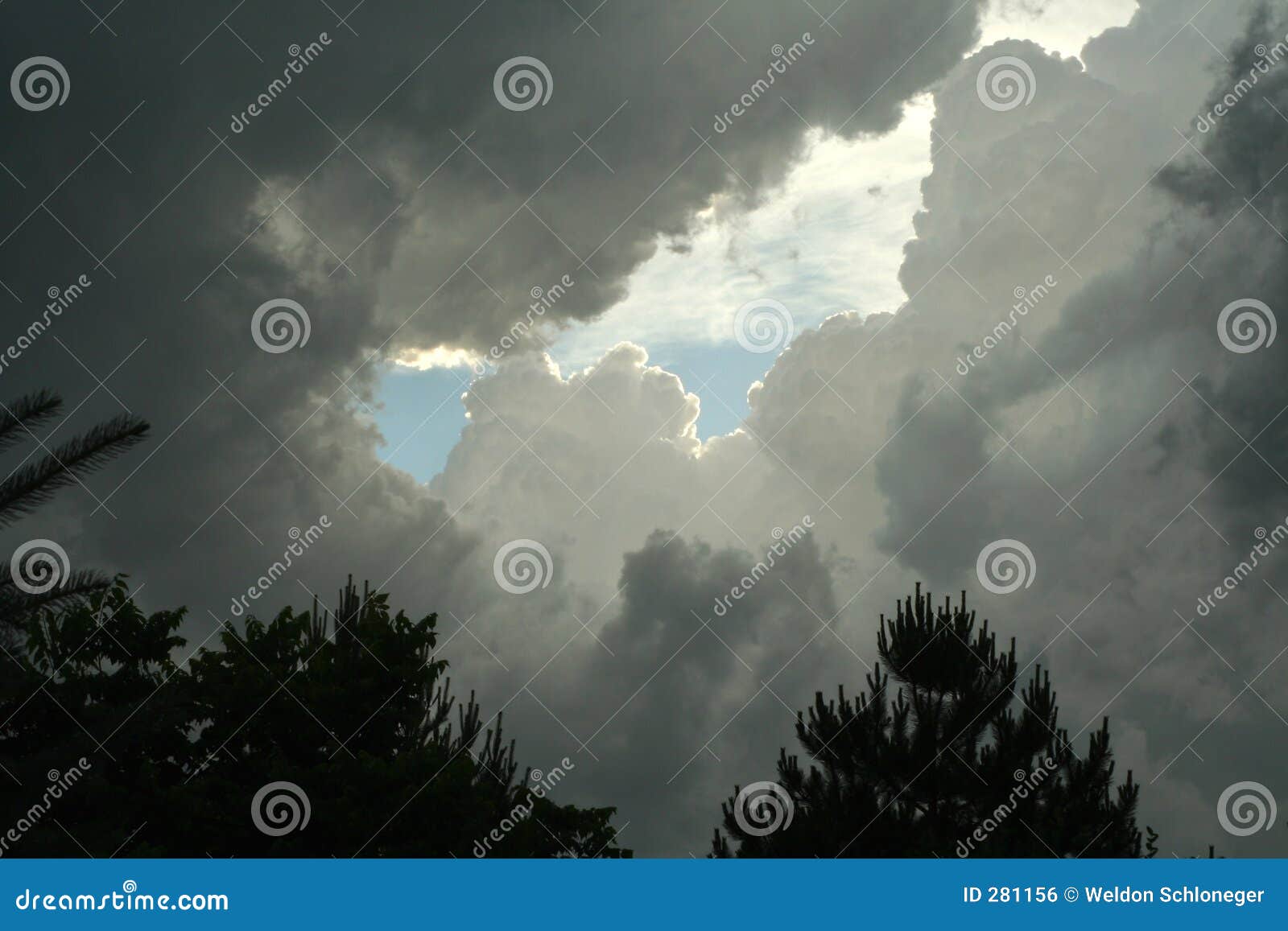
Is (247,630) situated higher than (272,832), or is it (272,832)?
(247,630)

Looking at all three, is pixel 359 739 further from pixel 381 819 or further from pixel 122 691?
pixel 122 691

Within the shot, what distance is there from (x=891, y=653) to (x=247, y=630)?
47.9 ft

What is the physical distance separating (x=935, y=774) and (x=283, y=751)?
44.7 ft

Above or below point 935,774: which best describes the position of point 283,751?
below

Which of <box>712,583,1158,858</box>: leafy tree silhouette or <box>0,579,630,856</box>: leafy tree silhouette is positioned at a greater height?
<box>712,583,1158,858</box>: leafy tree silhouette

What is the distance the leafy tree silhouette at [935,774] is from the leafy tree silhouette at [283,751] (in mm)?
4714

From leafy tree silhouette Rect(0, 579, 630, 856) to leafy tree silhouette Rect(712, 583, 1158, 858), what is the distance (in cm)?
471

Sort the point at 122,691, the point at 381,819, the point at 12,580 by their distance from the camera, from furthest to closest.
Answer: the point at 122,691 < the point at 381,819 < the point at 12,580

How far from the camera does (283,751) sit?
64.5 ft

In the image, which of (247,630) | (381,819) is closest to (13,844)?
(381,819)

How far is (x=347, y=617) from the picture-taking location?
2381 centimetres

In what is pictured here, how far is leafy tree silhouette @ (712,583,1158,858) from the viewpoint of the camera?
20797 mm

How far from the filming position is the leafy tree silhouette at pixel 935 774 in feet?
68.2

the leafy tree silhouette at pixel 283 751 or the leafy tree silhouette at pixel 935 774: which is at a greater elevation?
the leafy tree silhouette at pixel 935 774
